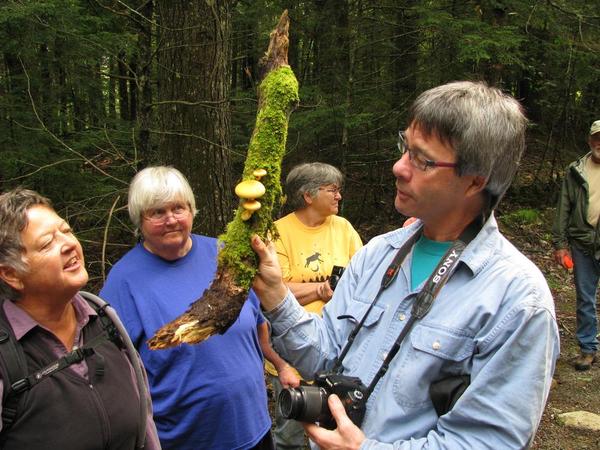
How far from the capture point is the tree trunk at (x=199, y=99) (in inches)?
165

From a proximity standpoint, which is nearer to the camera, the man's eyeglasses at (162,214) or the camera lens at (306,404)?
the camera lens at (306,404)

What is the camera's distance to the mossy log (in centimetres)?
194

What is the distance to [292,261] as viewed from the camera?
3.88m

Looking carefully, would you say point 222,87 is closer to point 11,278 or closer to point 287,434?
point 11,278

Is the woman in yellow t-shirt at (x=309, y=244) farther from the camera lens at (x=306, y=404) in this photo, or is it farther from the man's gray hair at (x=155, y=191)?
the camera lens at (x=306, y=404)

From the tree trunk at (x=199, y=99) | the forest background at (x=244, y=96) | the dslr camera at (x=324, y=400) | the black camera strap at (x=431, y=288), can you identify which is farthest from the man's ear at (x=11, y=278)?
the tree trunk at (x=199, y=99)

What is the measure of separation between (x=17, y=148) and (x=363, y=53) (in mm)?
5625

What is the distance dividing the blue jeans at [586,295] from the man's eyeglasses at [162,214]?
4.89 m

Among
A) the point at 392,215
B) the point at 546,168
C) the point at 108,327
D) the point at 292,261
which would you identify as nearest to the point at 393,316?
the point at 108,327

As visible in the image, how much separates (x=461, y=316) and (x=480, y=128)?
2.05ft

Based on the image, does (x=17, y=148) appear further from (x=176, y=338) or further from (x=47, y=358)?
(x=176, y=338)

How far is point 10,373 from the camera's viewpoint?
1.96 meters

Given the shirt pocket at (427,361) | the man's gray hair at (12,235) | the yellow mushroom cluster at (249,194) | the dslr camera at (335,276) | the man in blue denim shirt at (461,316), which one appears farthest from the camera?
the dslr camera at (335,276)

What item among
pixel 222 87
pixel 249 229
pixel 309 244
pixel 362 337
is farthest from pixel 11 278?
pixel 222 87
